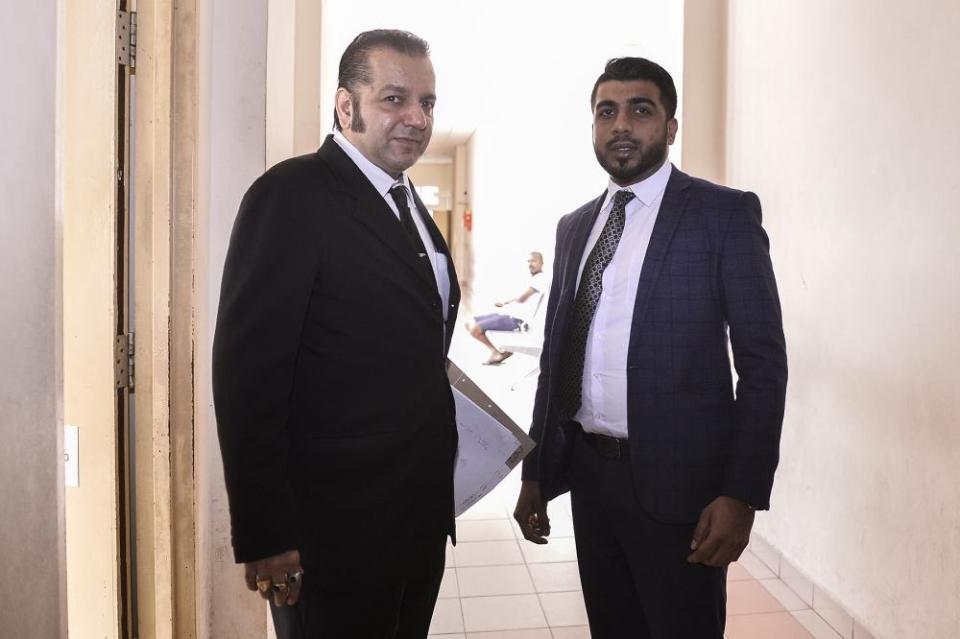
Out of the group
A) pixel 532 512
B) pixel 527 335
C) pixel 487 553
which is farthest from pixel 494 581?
pixel 527 335

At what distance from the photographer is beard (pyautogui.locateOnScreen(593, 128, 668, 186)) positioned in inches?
65.9

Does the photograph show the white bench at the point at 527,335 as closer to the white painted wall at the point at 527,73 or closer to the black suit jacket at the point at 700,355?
the white painted wall at the point at 527,73

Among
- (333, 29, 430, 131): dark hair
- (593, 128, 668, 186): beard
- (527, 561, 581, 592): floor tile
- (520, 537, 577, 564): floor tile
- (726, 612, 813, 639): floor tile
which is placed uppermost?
(333, 29, 430, 131): dark hair

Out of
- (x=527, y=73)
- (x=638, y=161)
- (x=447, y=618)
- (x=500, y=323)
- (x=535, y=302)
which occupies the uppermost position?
(x=527, y=73)

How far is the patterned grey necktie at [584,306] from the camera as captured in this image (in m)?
1.69

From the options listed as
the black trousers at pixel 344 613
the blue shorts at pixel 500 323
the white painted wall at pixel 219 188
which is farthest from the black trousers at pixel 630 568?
the blue shorts at pixel 500 323

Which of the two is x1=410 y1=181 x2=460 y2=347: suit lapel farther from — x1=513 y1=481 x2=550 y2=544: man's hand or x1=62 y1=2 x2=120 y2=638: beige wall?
x1=62 y1=2 x2=120 y2=638: beige wall

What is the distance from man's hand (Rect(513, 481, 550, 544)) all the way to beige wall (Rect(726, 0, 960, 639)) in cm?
113

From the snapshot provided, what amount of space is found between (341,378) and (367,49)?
0.69 m

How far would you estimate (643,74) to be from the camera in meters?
1.70

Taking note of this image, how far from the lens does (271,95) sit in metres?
2.12

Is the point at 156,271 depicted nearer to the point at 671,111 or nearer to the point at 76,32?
the point at 76,32

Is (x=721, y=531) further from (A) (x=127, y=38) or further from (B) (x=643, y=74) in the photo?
(A) (x=127, y=38)

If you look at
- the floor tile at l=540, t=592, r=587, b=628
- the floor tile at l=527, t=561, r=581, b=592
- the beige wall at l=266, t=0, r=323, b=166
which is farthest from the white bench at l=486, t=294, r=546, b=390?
the beige wall at l=266, t=0, r=323, b=166
